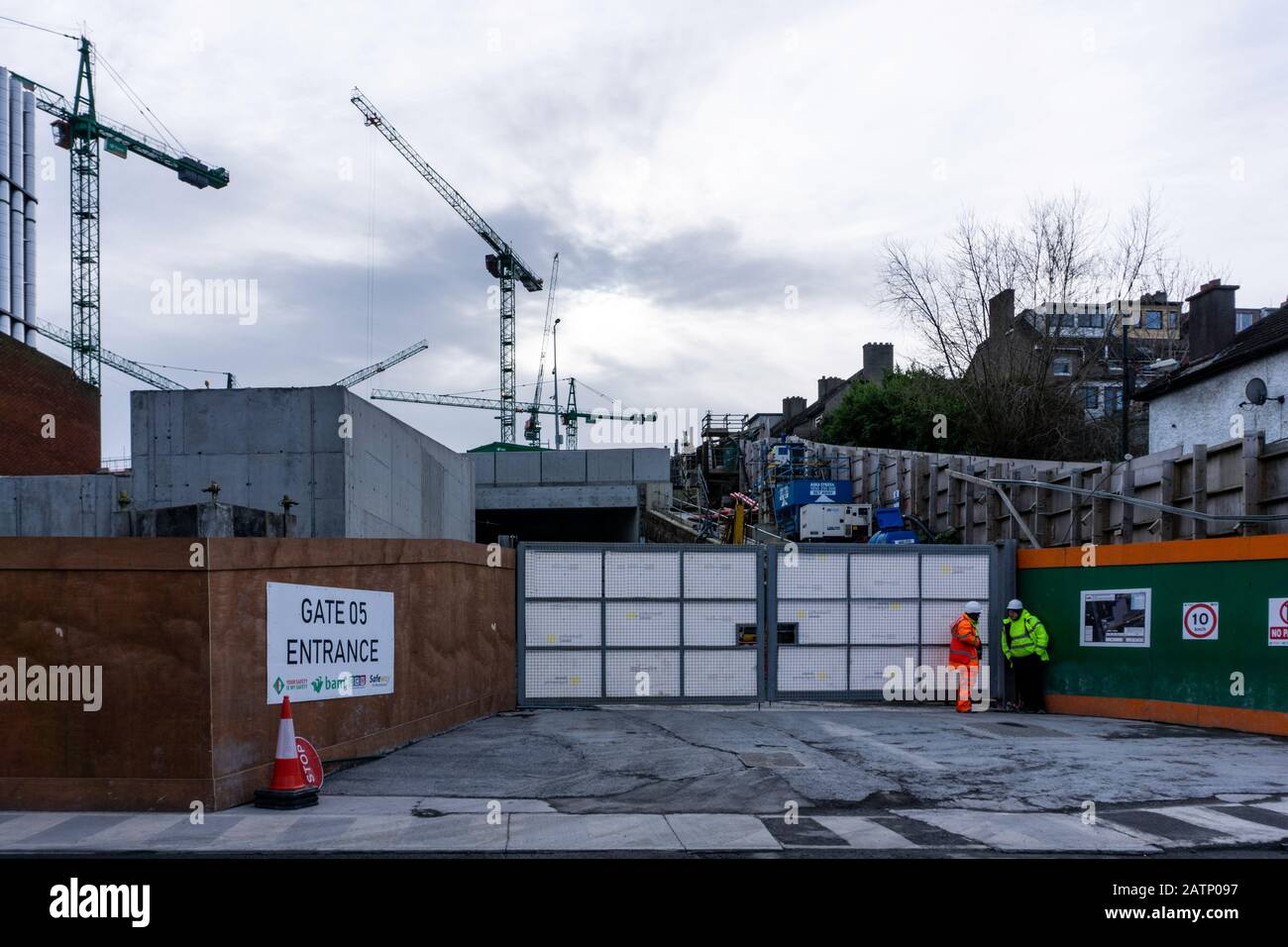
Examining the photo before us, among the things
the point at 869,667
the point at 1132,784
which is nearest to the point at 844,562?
the point at 869,667

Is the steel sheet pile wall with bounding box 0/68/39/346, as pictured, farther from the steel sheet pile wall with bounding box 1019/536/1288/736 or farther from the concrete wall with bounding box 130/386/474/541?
the steel sheet pile wall with bounding box 1019/536/1288/736

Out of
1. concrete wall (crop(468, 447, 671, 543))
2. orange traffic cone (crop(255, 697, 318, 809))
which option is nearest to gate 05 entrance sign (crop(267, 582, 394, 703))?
orange traffic cone (crop(255, 697, 318, 809))

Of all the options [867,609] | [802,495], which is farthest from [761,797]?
[802,495]

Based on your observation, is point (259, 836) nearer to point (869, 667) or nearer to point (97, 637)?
point (97, 637)

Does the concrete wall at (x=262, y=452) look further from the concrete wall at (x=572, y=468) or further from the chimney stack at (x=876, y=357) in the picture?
the chimney stack at (x=876, y=357)

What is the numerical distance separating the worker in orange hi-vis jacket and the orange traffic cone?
1070 centimetres

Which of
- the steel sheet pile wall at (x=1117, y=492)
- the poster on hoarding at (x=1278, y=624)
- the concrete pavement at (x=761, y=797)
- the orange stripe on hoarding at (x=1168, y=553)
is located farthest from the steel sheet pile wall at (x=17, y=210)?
the poster on hoarding at (x=1278, y=624)

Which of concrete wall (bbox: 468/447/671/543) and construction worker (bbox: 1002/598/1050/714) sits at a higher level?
concrete wall (bbox: 468/447/671/543)

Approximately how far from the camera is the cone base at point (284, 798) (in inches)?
360

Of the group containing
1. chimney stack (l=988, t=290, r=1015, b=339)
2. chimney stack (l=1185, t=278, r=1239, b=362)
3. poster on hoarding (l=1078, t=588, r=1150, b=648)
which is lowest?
poster on hoarding (l=1078, t=588, r=1150, b=648)

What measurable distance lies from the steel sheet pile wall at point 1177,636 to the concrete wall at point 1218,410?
8.07 m

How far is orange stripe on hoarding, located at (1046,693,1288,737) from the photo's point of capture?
1369 centimetres

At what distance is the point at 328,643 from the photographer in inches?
427

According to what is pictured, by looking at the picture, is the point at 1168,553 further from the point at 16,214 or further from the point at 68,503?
the point at 16,214
